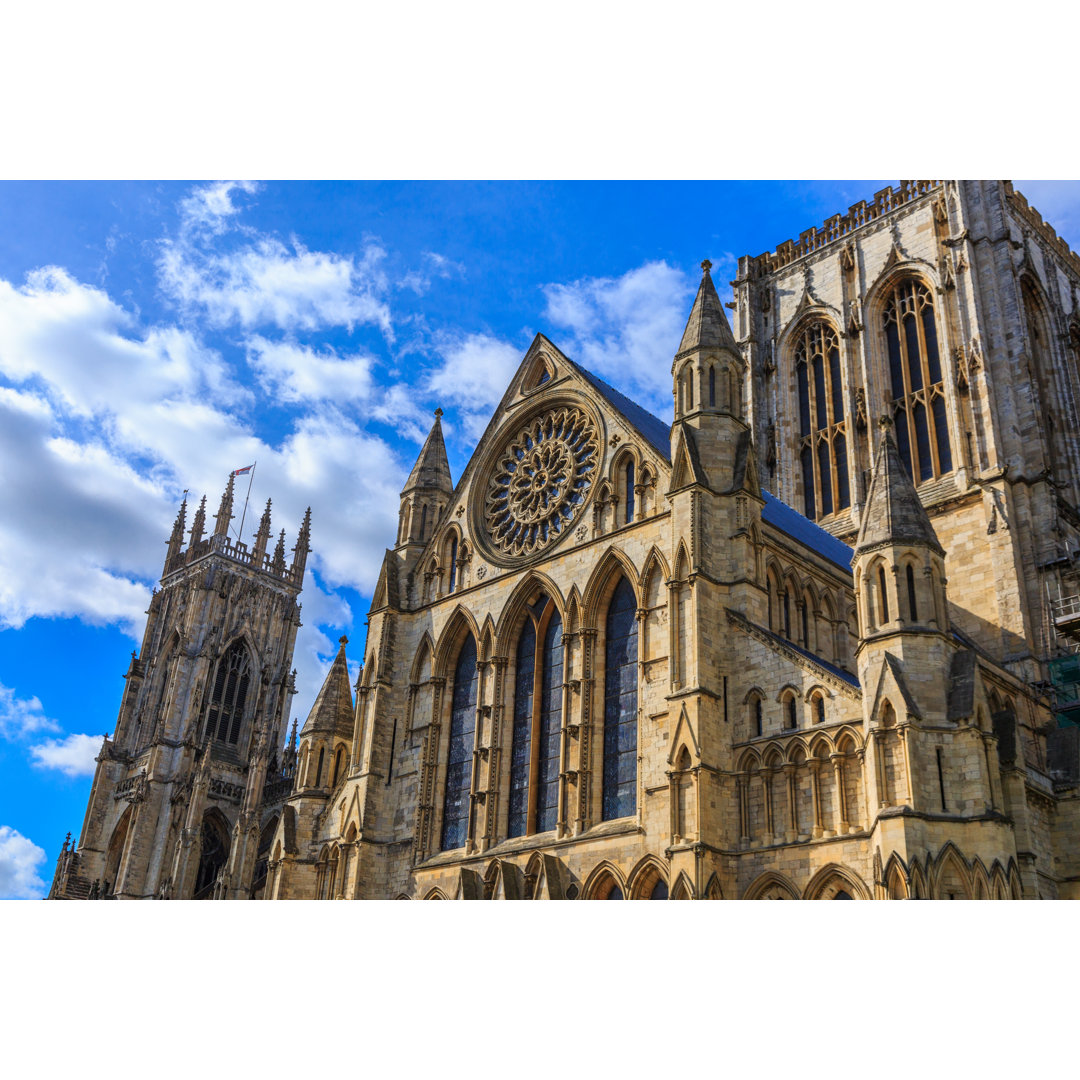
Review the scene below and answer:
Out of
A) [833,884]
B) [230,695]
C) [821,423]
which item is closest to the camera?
[833,884]

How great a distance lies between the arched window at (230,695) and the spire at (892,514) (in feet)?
193

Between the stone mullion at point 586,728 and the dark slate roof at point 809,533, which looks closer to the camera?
the stone mullion at point 586,728

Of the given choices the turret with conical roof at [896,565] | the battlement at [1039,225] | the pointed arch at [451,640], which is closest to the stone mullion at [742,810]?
the turret with conical roof at [896,565]

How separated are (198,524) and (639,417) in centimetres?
6068

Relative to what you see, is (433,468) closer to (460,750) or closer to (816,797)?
(460,750)

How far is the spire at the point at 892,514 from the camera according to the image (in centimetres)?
2258

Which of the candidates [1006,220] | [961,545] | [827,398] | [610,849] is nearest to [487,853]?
[610,849]

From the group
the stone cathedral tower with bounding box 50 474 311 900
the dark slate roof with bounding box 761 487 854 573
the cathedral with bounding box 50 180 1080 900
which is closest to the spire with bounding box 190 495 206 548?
the stone cathedral tower with bounding box 50 474 311 900

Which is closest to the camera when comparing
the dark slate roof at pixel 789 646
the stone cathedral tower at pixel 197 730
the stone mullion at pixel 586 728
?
the dark slate roof at pixel 789 646

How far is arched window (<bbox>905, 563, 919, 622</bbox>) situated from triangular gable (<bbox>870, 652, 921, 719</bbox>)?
1131 mm

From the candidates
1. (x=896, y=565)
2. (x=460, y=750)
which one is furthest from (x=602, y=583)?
(x=896, y=565)

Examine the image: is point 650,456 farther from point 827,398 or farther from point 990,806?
point 827,398

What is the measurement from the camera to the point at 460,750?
94.6 feet

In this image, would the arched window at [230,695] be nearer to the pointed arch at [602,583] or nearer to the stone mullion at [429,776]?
the stone mullion at [429,776]
